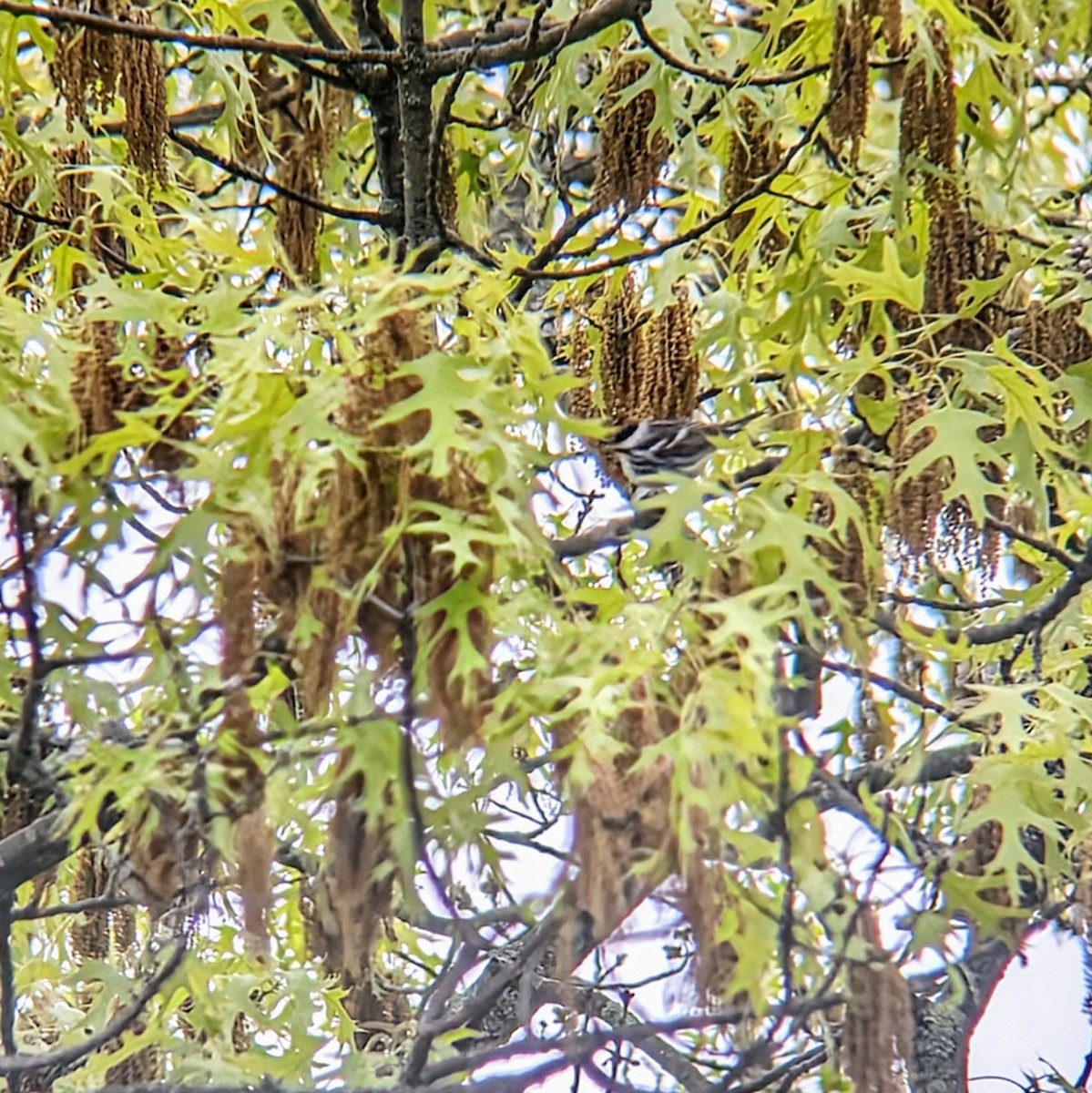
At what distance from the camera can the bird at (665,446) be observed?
5.19 feet

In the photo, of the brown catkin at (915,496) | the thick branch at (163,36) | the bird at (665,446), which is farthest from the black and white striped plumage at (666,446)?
the thick branch at (163,36)

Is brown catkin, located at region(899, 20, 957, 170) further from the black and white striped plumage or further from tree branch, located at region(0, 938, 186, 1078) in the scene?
tree branch, located at region(0, 938, 186, 1078)

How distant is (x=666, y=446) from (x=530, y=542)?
1.80 feet

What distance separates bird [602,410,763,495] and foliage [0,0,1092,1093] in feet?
0.10

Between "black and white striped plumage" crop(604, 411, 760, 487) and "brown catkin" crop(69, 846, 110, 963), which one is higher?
"black and white striped plumage" crop(604, 411, 760, 487)

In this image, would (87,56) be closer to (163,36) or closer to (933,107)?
(163,36)

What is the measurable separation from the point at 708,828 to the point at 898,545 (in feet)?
1.63

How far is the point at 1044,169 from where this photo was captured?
2166 mm

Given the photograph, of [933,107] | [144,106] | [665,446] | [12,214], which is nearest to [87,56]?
[144,106]

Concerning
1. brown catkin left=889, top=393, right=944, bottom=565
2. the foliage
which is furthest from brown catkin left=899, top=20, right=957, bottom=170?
brown catkin left=889, top=393, right=944, bottom=565

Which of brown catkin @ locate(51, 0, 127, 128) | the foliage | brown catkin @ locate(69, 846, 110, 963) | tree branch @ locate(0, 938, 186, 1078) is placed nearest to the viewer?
the foliage

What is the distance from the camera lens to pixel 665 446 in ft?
5.24

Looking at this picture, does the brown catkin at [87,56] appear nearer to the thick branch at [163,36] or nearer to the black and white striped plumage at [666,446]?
the thick branch at [163,36]

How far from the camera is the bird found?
1.58m
